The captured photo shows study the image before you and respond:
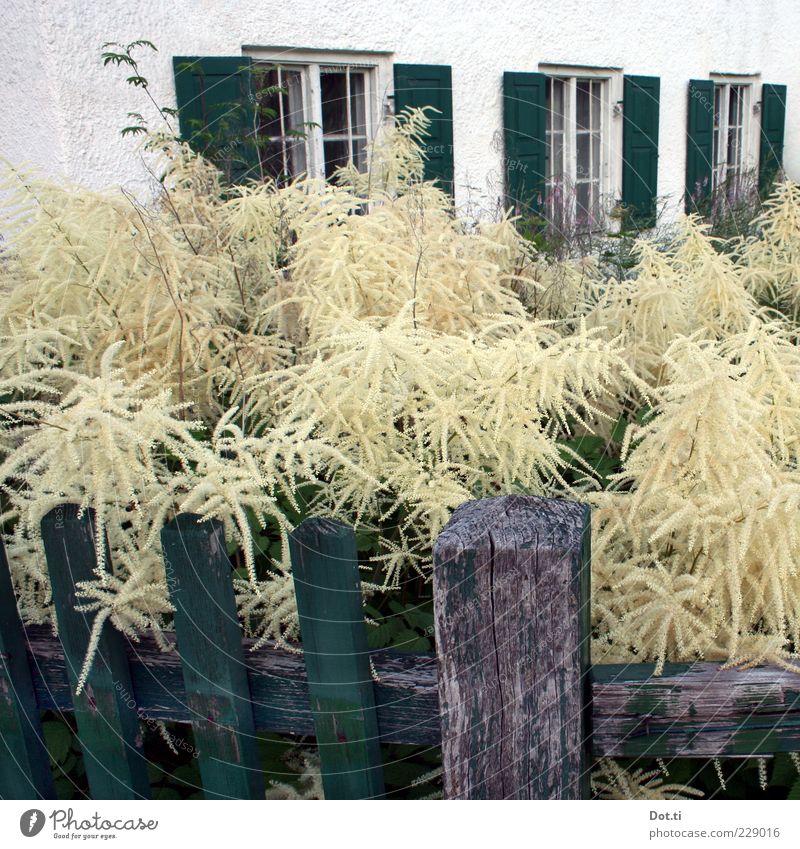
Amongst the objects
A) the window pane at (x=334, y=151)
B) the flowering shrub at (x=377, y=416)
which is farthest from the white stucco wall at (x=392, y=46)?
the flowering shrub at (x=377, y=416)

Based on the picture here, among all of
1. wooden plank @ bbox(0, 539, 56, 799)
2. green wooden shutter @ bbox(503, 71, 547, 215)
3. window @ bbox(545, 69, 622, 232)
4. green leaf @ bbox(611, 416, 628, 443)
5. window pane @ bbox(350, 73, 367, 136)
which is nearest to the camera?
wooden plank @ bbox(0, 539, 56, 799)

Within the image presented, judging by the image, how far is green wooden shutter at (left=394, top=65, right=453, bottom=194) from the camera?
7227 mm

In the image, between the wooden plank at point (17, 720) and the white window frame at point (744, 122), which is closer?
the wooden plank at point (17, 720)

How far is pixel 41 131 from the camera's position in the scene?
5.14 metres

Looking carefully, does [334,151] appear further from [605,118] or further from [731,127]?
[731,127]

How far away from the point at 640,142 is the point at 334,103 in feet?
15.3

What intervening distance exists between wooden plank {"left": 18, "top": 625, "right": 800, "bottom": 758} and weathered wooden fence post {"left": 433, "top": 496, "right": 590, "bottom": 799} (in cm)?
6

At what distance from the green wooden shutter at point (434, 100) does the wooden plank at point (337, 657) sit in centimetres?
633

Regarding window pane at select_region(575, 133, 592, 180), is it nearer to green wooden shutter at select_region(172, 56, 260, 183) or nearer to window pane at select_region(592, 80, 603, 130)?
window pane at select_region(592, 80, 603, 130)

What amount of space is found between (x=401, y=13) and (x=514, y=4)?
1.65 metres

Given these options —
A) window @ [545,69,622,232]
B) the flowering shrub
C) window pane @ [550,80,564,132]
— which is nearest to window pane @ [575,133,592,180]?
window @ [545,69,622,232]

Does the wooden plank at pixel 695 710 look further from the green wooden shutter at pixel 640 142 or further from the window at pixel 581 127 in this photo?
the green wooden shutter at pixel 640 142

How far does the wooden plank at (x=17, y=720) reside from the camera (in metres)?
1.54
